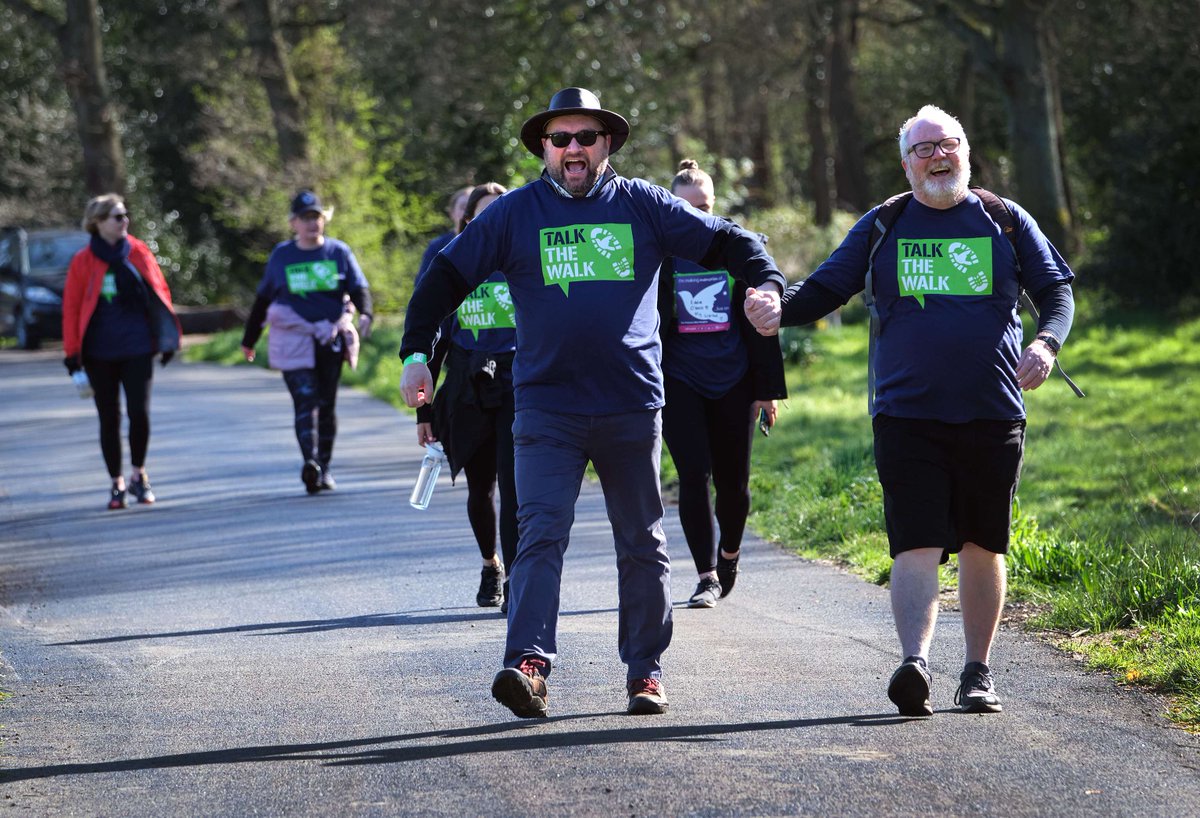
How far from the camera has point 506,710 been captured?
18.9 feet

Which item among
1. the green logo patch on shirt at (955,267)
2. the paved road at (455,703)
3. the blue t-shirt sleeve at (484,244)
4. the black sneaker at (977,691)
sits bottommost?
the paved road at (455,703)

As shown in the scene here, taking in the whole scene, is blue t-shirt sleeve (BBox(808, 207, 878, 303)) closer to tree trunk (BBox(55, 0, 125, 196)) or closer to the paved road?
the paved road

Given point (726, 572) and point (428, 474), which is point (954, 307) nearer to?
point (726, 572)

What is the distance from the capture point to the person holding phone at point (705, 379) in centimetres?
750

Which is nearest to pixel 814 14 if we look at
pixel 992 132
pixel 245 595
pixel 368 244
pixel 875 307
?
pixel 368 244

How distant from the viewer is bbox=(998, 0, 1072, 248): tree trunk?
23.6 metres

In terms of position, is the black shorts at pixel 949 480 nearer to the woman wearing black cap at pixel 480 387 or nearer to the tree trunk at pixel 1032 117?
the woman wearing black cap at pixel 480 387

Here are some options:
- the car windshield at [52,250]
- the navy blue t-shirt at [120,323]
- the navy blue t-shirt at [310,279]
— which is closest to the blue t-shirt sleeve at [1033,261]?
the navy blue t-shirt at [310,279]

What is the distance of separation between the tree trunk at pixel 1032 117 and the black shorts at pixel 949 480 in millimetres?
18825

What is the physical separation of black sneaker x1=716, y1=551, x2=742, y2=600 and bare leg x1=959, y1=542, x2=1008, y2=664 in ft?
7.18

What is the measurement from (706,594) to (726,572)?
0.73 feet

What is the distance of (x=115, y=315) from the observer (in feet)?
37.8

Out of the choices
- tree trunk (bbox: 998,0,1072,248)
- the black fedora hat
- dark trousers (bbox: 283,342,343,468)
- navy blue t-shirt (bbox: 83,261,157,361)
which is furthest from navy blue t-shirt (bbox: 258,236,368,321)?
tree trunk (bbox: 998,0,1072,248)

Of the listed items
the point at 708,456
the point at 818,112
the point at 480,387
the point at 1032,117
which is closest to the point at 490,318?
the point at 480,387
